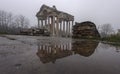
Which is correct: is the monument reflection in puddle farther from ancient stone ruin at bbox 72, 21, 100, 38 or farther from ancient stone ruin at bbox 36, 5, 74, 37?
ancient stone ruin at bbox 36, 5, 74, 37

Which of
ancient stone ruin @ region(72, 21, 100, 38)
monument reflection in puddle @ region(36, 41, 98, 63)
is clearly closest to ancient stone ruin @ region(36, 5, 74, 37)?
ancient stone ruin @ region(72, 21, 100, 38)

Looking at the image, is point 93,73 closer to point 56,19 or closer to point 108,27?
point 56,19

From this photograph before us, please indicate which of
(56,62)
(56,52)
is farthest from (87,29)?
(56,62)

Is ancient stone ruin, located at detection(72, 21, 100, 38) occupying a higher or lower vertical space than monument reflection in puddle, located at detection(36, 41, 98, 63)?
higher

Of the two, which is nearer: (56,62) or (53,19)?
(56,62)

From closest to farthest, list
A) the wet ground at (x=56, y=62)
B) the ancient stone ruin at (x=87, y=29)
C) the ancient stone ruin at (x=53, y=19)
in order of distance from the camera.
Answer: the wet ground at (x=56, y=62) → the ancient stone ruin at (x=87, y=29) → the ancient stone ruin at (x=53, y=19)

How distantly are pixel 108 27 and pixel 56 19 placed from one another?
176 ft

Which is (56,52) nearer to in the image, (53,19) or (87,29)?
(87,29)

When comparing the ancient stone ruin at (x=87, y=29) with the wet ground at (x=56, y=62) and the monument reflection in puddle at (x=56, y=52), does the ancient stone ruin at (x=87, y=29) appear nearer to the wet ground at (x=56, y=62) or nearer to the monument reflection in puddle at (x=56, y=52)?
the monument reflection in puddle at (x=56, y=52)

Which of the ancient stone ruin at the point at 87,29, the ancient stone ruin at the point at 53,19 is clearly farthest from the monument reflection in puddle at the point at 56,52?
the ancient stone ruin at the point at 53,19

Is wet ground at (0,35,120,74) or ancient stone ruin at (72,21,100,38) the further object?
ancient stone ruin at (72,21,100,38)

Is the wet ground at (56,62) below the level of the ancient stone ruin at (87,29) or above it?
below

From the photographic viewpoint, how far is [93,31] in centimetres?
1311

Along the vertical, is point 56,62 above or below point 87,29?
below
